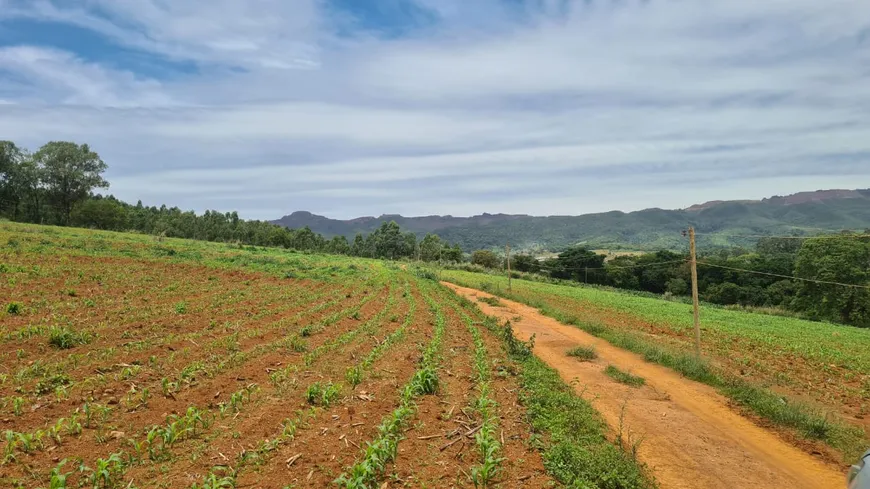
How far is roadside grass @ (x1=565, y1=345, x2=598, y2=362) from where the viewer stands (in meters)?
16.5

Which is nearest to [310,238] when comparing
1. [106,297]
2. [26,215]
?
[26,215]

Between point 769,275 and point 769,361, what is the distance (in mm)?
58284

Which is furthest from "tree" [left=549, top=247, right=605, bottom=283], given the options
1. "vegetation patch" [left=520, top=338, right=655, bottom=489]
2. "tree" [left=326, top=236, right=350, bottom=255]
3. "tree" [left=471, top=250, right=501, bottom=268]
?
"vegetation patch" [left=520, top=338, right=655, bottom=489]

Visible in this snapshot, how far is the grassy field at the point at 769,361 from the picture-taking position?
468 inches

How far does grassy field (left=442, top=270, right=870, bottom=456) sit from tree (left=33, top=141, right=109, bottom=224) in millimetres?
80241

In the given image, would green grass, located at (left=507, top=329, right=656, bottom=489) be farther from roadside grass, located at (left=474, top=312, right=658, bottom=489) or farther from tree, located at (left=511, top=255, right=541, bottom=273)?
tree, located at (left=511, top=255, right=541, bottom=273)

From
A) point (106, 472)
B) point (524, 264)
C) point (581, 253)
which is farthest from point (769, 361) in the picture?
point (581, 253)

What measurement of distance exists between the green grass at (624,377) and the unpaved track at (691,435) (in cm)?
23

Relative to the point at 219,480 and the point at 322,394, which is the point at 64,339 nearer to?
the point at 322,394

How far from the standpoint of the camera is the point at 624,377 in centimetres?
1394

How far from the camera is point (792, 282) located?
59406mm

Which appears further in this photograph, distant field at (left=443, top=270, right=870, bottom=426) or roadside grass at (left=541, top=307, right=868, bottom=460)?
distant field at (left=443, top=270, right=870, bottom=426)

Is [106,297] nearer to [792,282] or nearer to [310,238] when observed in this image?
[792,282]

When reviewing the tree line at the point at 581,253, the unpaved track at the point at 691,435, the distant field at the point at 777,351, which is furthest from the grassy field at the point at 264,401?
the tree line at the point at 581,253
